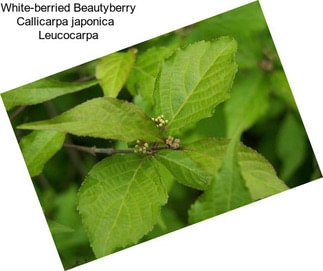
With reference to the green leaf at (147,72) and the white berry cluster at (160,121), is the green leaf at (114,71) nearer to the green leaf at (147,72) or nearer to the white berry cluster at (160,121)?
the green leaf at (147,72)

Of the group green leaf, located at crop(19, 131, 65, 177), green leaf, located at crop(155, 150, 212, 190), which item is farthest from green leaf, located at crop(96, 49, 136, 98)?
green leaf, located at crop(155, 150, 212, 190)

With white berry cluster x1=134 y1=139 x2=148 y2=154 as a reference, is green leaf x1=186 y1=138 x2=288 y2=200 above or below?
below

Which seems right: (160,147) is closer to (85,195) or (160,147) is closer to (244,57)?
(85,195)

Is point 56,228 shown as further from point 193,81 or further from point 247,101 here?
point 247,101

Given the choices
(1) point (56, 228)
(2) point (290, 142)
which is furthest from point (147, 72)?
(2) point (290, 142)

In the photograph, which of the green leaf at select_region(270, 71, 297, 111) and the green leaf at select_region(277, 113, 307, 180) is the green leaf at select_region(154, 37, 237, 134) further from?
the green leaf at select_region(277, 113, 307, 180)

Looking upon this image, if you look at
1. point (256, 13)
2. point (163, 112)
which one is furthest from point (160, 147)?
point (256, 13)
